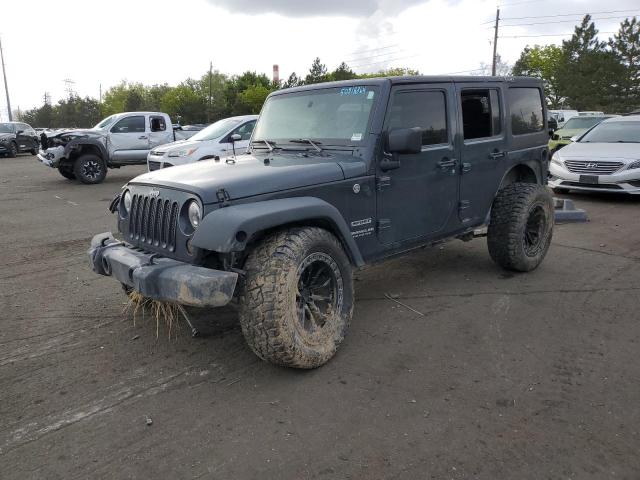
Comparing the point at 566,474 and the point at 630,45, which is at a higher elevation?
the point at 630,45

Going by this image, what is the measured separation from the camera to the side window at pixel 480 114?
15.6 feet

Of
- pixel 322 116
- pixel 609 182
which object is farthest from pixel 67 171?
pixel 609 182

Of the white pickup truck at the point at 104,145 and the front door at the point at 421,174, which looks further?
the white pickup truck at the point at 104,145

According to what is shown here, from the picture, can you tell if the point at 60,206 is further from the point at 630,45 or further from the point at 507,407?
the point at 630,45

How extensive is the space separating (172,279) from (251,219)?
0.58 meters

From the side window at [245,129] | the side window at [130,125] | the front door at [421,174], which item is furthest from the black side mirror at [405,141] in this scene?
the side window at [130,125]

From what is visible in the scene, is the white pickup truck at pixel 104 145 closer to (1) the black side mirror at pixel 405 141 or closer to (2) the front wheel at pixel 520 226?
(2) the front wheel at pixel 520 226

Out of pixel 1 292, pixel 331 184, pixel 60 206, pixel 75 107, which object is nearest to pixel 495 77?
pixel 331 184

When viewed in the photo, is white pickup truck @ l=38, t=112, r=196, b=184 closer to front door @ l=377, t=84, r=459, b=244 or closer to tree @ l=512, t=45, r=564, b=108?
front door @ l=377, t=84, r=459, b=244

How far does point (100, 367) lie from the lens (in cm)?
354

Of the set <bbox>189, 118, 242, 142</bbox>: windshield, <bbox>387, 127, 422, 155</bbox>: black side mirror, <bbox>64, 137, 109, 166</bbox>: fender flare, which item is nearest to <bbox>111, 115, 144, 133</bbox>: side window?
<bbox>64, 137, 109, 166</bbox>: fender flare

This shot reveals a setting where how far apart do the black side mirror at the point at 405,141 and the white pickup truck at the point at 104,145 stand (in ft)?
38.8

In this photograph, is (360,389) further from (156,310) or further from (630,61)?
(630,61)

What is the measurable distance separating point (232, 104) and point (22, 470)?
177 feet
